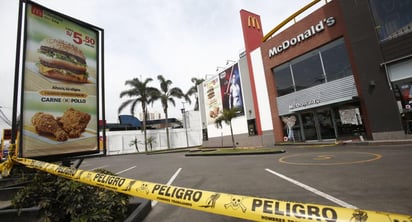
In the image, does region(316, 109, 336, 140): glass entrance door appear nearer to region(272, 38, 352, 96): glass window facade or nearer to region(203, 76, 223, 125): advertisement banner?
region(272, 38, 352, 96): glass window facade

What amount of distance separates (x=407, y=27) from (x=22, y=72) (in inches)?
679

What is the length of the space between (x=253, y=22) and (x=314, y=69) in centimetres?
1125

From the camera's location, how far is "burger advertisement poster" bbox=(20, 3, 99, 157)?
309 cm

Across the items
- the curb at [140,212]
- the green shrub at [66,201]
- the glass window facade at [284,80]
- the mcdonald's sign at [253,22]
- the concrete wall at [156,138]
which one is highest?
the mcdonald's sign at [253,22]

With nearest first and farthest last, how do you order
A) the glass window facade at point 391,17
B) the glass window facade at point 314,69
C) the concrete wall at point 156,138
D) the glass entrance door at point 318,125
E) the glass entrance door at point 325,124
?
the glass window facade at point 391,17 → the glass window facade at point 314,69 → the glass entrance door at point 325,124 → the glass entrance door at point 318,125 → the concrete wall at point 156,138

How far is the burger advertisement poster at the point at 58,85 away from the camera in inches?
122

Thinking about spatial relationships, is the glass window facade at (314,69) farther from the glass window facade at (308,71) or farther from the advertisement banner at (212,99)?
the advertisement banner at (212,99)

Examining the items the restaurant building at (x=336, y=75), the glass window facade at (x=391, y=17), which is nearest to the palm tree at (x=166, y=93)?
the restaurant building at (x=336, y=75)

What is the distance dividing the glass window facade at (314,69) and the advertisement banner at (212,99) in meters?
10.2

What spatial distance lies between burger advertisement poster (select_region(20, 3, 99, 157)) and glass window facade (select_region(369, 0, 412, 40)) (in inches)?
629

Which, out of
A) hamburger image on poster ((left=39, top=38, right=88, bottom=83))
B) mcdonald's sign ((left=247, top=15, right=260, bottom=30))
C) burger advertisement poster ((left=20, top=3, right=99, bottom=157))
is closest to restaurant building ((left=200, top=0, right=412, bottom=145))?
mcdonald's sign ((left=247, top=15, right=260, bottom=30))

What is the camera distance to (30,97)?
121 inches

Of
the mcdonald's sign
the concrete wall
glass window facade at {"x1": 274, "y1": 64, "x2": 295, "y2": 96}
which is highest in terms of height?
the mcdonald's sign

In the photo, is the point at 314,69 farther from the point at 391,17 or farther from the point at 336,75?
the point at 391,17
